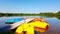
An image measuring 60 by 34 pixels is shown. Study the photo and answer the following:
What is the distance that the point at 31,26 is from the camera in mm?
2574

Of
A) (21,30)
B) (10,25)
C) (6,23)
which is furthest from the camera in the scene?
(6,23)

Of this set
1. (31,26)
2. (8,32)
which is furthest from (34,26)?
(8,32)

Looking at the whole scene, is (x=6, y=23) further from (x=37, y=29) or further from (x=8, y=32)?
(x=37, y=29)

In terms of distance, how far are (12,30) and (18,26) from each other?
0.15 meters

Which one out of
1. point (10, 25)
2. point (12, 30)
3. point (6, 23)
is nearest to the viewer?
point (12, 30)

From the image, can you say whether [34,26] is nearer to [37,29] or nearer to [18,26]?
[37,29]

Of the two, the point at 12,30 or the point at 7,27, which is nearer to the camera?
the point at 12,30

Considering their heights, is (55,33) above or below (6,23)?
below

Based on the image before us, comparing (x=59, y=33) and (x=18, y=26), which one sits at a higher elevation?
(x=18, y=26)

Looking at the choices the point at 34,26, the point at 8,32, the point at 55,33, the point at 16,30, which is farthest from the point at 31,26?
the point at 55,33

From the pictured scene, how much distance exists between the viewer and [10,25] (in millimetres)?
2885

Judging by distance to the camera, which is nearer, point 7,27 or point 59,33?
point 7,27

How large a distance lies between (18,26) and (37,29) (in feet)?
1.26

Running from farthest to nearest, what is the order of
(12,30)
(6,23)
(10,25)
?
1. (6,23)
2. (10,25)
3. (12,30)
